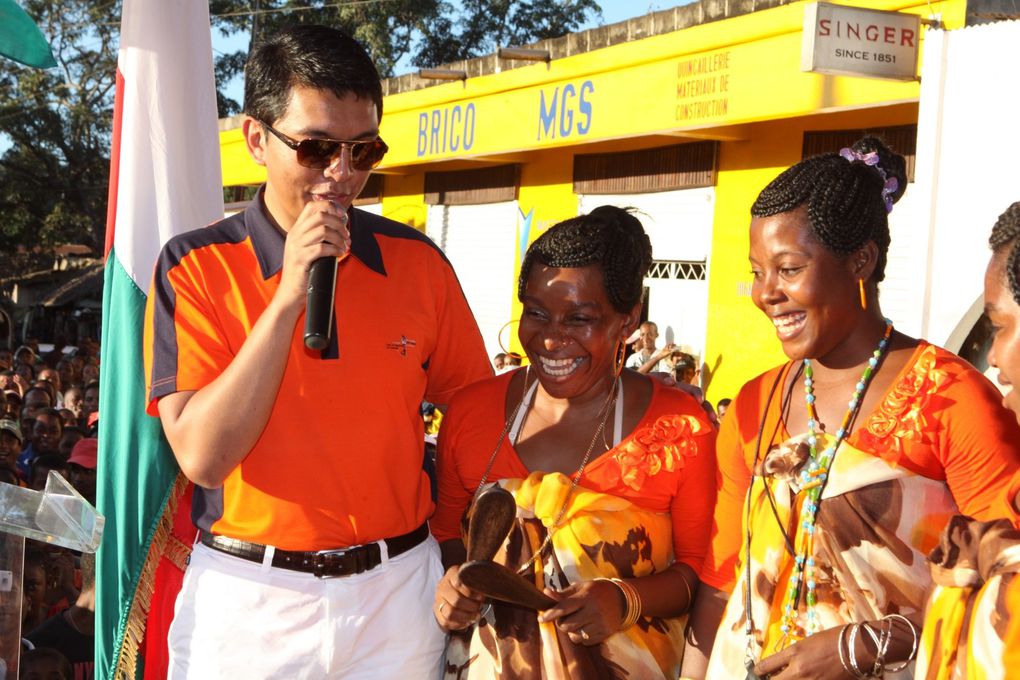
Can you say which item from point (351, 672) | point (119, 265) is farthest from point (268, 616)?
point (119, 265)

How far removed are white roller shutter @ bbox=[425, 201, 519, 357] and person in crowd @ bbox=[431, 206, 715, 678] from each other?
1049 cm

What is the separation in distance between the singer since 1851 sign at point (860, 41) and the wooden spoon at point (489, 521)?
212 inches

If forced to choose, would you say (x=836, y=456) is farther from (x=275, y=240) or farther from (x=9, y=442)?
(x=9, y=442)

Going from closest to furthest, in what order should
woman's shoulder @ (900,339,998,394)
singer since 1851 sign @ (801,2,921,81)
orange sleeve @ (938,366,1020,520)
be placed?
orange sleeve @ (938,366,1020,520) < woman's shoulder @ (900,339,998,394) < singer since 1851 sign @ (801,2,921,81)

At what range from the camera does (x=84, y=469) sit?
21.8 ft

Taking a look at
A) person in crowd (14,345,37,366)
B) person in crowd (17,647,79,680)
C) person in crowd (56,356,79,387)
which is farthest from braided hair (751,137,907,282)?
person in crowd (14,345,37,366)

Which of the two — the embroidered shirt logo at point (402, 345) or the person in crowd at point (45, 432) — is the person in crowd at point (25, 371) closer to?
the person in crowd at point (45, 432)

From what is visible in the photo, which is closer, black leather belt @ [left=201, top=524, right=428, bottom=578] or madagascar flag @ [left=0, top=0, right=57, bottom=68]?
black leather belt @ [left=201, top=524, right=428, bottom=578]

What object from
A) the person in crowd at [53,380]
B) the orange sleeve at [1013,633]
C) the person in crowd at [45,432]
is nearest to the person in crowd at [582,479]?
the orange sleeve at [1013,633]

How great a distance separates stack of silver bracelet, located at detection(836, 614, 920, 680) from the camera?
219cm

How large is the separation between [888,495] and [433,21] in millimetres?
29011

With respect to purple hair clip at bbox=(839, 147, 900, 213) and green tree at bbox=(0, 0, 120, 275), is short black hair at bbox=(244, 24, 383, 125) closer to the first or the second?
purple hair clip at bbox=(839, 147, 900, 213)

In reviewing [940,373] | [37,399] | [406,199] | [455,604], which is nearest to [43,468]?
[37,399]

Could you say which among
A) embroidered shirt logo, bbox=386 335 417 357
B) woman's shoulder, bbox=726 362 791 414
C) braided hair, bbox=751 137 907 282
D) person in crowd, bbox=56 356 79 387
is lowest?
person in crowd, bbox=56 356 79 387
